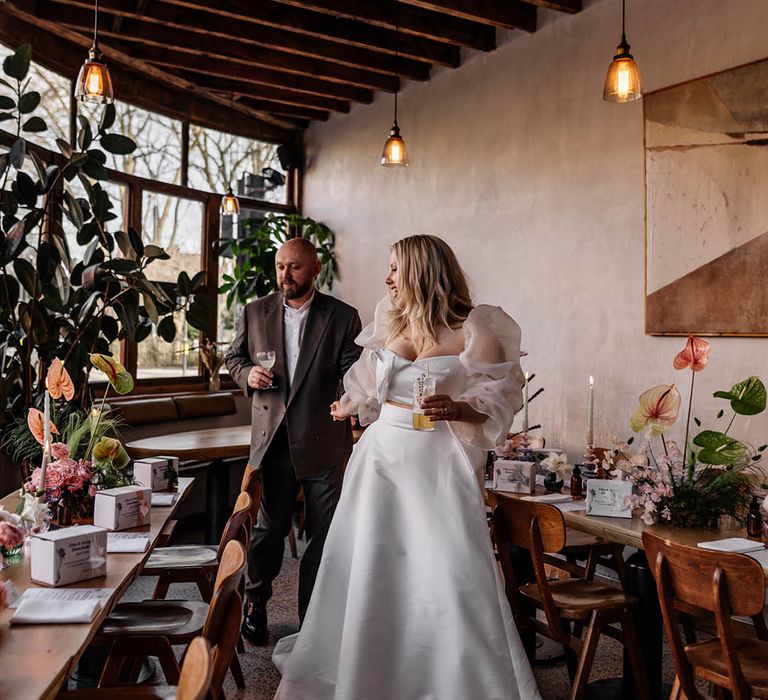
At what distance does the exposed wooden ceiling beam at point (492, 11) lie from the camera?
510cm

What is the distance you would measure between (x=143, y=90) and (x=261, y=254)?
1.67 meters

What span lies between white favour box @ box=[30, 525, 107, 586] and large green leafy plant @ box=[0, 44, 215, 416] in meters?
2.25

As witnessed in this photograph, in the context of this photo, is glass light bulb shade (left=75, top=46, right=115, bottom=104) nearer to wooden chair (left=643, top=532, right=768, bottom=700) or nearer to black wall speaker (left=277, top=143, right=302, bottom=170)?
wooden chair (left=643, top=532, right=768, bottom=700)

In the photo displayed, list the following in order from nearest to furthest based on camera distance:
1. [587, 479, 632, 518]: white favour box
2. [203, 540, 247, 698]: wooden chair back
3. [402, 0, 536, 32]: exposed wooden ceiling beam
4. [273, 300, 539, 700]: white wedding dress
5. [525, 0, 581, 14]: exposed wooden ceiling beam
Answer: [203, 540, 247, 698]: wooden chair back, [273, 300, 539, 700]: white wedding dress, [587, 479, 632, 518]: white favour box, [525, 0, 581, 14]: exposed wooden ceiling beam, [402, 0, 536, 32]: exposed wooden ceiling beam

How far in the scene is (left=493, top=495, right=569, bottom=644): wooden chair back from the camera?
9.64 feet

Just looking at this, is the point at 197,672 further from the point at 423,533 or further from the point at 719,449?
the point at 719,449

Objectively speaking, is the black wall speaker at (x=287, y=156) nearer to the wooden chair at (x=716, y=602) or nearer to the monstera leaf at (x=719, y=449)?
the monstera leaf at (x=719, y=449)

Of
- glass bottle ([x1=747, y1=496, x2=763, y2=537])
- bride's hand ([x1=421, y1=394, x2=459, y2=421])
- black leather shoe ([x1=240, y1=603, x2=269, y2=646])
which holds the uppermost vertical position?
bride's hand ([x1=421, y1=394, x2=459, y2=421])

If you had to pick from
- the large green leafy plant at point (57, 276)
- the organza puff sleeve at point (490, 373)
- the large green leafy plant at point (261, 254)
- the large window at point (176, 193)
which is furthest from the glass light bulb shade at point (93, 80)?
the large green leafy plant at point (261, 254)

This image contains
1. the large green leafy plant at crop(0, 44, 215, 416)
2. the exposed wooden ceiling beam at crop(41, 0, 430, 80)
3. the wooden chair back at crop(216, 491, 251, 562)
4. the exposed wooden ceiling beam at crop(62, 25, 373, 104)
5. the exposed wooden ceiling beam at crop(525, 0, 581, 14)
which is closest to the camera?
the wooden chair back at crop(216, 491, 251, 562)

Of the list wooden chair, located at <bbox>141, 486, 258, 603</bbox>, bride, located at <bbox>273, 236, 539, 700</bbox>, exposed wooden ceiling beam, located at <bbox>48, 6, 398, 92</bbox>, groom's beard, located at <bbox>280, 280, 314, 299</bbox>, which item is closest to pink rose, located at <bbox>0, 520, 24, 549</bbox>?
wooden chair, located at <bbox>141, 486, 258, 603</bbox>

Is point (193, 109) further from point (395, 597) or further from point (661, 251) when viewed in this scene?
point (395, 597)

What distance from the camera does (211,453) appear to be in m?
5.16

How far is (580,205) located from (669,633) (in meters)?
3.19
